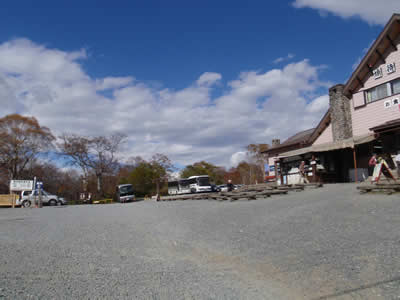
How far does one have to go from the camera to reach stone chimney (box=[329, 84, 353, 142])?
24312mm

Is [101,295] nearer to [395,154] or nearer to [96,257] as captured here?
[96,257]

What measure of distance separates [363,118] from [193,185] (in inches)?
1028

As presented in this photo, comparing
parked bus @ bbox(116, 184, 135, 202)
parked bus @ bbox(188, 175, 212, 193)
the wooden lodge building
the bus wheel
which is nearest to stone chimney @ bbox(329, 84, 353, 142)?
the wooden lodge building

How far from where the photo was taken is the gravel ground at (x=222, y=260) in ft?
16.6

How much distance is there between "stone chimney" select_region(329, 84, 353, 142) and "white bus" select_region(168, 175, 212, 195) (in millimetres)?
21804

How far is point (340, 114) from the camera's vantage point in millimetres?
24797

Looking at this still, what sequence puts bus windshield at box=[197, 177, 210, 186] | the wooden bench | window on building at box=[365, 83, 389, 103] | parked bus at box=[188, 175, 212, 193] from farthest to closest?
1. bus windshield at box=[197, 177, 210, 186]
2. parked bus at box=[188, 175, 212, 193]
3. the wooden bench
4. window on building at box=[365, 83, 389, 103]

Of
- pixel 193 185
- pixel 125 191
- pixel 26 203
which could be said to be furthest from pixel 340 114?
pixel 26 203

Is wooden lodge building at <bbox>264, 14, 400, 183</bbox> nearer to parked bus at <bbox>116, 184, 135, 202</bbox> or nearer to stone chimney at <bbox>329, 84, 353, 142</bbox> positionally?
stone chimney at <bbox>329, 84, 353, 142</bbox>

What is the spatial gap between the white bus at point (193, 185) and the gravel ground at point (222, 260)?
32.8m

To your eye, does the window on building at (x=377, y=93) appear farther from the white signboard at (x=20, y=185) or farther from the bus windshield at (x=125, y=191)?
the white signboard at (x=20, y=185)

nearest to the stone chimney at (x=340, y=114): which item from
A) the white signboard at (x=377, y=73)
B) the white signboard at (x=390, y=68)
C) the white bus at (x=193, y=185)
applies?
the white signboard at (x=377, y=73)

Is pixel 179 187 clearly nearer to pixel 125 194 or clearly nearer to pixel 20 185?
pixel 125 194

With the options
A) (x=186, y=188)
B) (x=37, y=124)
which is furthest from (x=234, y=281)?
(x=37, y=124)
